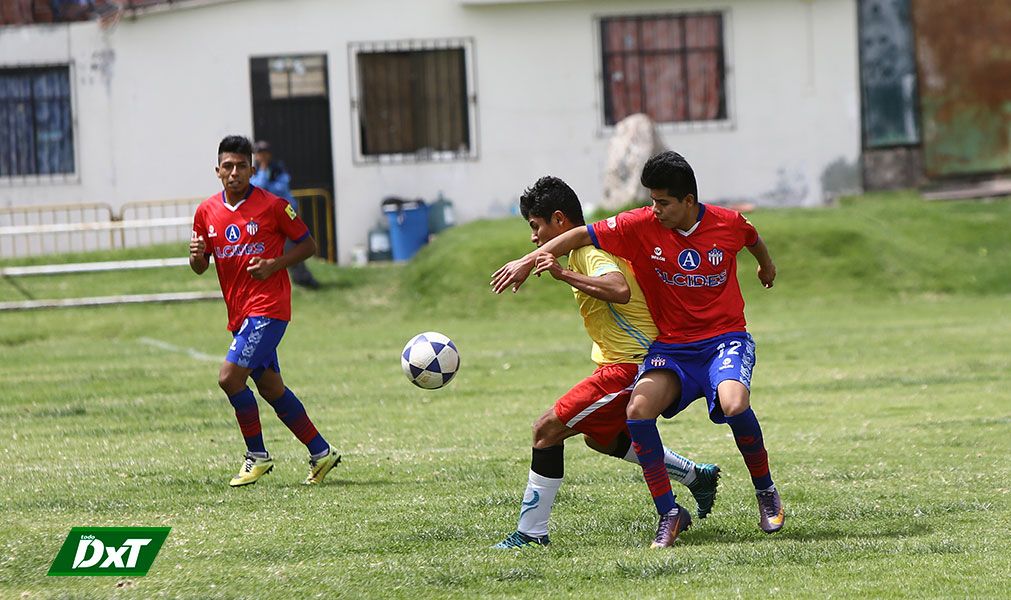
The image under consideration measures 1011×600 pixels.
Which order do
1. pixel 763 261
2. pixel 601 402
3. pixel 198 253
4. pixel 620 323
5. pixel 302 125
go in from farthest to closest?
1. pixel 302 125
2. pixel 198 253
3. pixel 763 261
4. pixel 620 323
5. pixel 601 402

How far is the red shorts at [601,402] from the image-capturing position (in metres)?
7.00

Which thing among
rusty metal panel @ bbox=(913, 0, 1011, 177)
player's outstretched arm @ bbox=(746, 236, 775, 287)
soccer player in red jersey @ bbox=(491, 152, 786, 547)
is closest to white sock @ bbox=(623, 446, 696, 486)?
soccer player in red jersey @ bbox=(491, 152, 786, 547)

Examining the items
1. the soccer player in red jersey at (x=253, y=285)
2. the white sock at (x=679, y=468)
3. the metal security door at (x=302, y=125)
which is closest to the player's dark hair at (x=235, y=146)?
the soccer player in red jersey at (x=253, y=285)

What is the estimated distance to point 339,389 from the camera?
45.6 feet

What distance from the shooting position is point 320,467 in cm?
902

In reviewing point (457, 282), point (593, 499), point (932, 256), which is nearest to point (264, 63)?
point (457, 282)

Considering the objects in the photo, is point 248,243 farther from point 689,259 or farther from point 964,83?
point 964,83

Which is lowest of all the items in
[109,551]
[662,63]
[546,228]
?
[109,551]

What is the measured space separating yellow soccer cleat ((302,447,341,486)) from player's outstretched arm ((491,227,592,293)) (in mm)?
2574

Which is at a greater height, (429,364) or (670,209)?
(670,209)

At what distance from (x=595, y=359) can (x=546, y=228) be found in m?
0.70

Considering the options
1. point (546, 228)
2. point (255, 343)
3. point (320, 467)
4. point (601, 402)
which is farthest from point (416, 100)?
point (601, 402)

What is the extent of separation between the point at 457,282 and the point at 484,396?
829 cm

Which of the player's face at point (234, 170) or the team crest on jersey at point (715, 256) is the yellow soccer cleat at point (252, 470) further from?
the team crest on jersey at point (715, 256)
